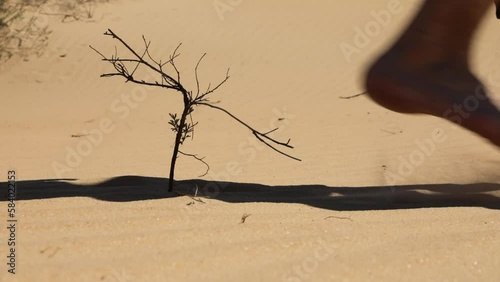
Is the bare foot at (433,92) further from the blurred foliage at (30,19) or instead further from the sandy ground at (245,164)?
the blurred foliage at (30,19)

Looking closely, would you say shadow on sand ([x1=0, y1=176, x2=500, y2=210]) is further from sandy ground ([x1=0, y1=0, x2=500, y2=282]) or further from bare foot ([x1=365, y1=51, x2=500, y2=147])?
bare foot ([x1=365, y1=51, x2=500, y2=147])

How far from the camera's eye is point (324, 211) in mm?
3109

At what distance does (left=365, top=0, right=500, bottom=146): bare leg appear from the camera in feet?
11.7

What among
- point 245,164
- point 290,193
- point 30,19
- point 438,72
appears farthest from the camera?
point 30,19

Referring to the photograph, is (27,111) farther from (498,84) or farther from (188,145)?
(498,84)

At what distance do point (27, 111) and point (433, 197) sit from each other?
534 centimetres

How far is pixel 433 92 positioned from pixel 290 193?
3.18ft

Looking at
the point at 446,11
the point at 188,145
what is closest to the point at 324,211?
the point at 446,11

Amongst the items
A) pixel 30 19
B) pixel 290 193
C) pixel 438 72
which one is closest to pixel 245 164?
pixel 290 193

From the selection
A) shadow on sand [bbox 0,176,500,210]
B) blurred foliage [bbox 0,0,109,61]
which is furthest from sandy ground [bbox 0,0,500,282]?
blurred foliage [bbox 0,0,109,61]

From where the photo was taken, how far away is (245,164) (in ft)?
16.5

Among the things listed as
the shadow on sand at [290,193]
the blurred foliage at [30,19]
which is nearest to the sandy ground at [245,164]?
the shadow on sand at [290,193]

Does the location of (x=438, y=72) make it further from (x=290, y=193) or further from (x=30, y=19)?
(x=30, y=19)

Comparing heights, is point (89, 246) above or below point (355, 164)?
above
